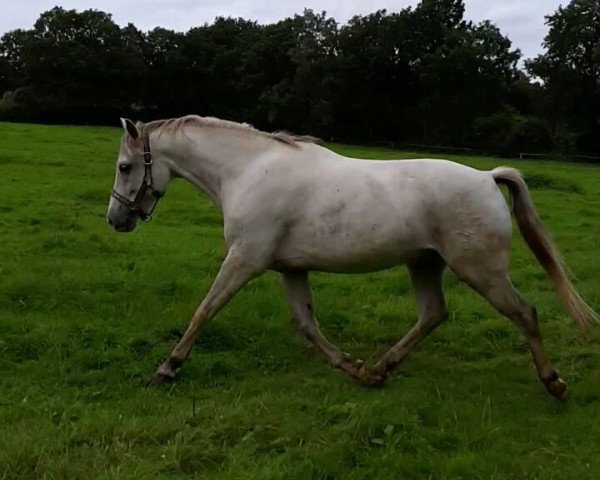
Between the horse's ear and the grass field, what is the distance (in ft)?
6.37

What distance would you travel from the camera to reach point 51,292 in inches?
326

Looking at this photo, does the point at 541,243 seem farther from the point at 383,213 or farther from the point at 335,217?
the point at 335,217

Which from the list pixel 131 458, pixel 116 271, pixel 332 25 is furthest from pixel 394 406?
pixel 332 25

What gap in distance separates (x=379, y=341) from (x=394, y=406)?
205cm

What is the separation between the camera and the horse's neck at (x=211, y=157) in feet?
20.4

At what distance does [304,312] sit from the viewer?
6227mm

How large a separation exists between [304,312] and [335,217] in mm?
988

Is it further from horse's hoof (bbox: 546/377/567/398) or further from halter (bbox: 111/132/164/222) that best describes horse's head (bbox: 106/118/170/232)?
horse's hoof (bbox: 546/377/567/398)

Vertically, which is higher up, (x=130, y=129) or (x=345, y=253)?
(x=130, y=129)

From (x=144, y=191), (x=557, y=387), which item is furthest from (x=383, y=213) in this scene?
(x=144, y=191)

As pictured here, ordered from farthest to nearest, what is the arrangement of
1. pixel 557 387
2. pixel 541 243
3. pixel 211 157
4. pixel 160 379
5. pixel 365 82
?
pixel 365 82
pixel 211 157
pixel 541 243
pixel 160 379
pixel 557 387

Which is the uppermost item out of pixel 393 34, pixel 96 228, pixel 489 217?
pixel 393 34

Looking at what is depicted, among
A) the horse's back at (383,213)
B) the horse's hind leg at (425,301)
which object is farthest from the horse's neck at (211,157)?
the horse's hind leg at (425,301)

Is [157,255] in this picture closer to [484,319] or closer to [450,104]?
[484,319]
